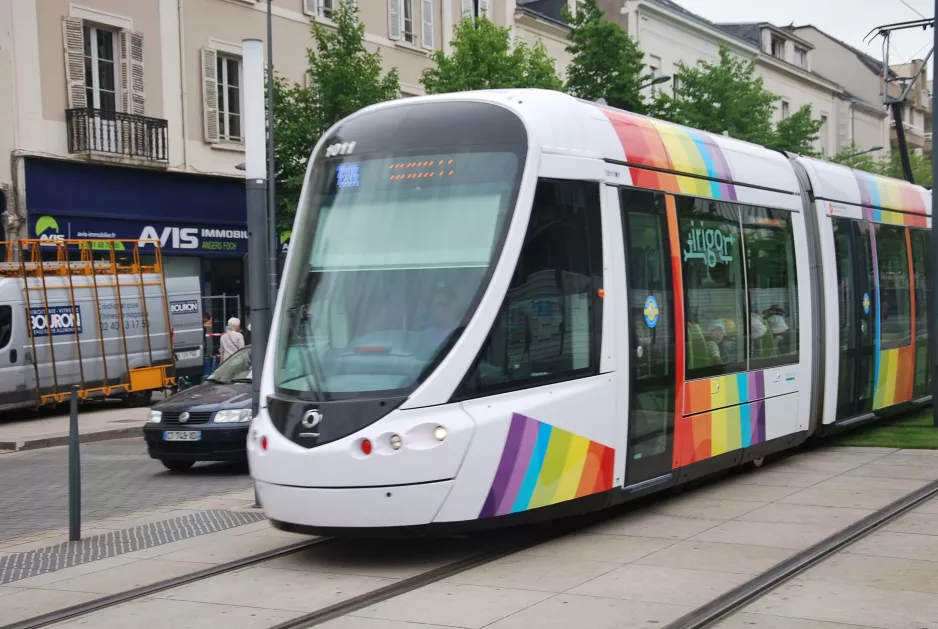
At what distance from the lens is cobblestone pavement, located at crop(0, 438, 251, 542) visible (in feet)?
37.8

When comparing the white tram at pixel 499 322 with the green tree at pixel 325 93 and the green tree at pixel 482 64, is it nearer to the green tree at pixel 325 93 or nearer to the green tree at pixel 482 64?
the green tree at pixel 482 64

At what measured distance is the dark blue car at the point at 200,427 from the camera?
45.9 feet

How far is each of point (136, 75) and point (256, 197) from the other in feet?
57.2

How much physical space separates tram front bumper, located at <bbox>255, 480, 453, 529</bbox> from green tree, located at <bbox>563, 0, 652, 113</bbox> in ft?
70.3

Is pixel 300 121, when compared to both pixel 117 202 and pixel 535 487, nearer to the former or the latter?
pixel 117 202

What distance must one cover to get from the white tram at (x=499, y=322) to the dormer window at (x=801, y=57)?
1889 inches

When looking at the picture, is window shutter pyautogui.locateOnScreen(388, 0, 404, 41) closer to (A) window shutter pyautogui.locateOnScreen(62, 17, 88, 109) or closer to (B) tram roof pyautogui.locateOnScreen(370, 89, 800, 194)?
(A) window shutter pyautogui.locateOnScreen(62, 17, 88, 109)

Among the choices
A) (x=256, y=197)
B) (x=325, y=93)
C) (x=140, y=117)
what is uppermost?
(x=325, y=93)

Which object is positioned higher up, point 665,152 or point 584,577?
point 665,152

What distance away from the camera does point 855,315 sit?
45.3 ft

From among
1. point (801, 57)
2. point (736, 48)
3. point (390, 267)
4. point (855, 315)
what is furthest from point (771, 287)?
point (801, 57)

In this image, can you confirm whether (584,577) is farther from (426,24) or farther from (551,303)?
(426,24)

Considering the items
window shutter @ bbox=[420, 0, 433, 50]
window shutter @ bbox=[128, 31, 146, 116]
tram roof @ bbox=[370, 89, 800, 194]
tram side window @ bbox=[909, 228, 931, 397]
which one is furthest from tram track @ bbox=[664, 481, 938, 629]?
window shutter @ bbox=[420, 0, 433, 50]

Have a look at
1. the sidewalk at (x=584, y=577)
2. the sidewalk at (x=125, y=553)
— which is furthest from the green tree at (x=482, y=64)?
the sidewalk at (x=584, y=577)
